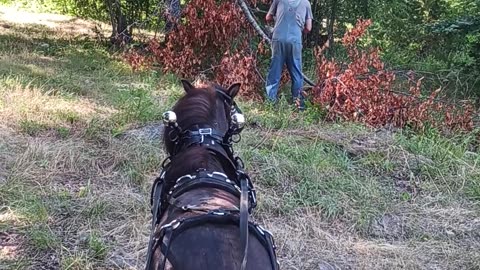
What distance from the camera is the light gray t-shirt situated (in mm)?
7195

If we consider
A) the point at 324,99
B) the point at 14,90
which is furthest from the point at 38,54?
the point at 324,99

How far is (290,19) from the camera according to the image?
7.21 m

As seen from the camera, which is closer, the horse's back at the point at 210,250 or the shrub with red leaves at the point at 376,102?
the horse's back at the point at 210,250

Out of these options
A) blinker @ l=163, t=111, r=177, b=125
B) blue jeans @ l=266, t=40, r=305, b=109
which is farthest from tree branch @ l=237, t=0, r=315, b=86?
blinker @ l=163, t=111, r=177, b=125

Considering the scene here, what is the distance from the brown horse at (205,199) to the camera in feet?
6.60

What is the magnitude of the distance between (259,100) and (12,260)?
4399mm

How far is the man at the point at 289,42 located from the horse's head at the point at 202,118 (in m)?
4.17

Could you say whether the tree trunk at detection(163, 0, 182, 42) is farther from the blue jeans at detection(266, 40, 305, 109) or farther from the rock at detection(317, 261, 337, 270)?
the rock at detection(317, 261, 337, 270)

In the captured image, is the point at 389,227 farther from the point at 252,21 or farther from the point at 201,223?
the point at 252,21

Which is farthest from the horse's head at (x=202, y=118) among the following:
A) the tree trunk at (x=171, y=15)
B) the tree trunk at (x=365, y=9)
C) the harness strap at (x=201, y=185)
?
the tree trunk at (x=365, y=9)

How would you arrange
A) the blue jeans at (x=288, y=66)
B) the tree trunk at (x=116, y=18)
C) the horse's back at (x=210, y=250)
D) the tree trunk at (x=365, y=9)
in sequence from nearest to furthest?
the horse's back at (x=210, y=250), the blue jeans at (x=288, y=66), the tree trunk at (x=365, y=9), the tree trunk at (x=116, y=18)

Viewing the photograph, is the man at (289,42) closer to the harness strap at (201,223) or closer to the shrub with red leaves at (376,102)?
the shrub with red leaves at (376,102)

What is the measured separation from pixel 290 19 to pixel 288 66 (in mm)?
588

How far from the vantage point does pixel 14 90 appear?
636cm
